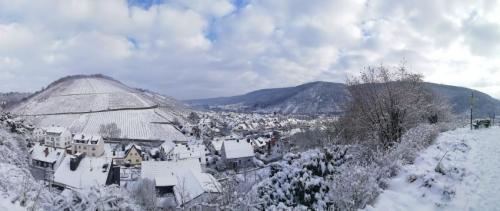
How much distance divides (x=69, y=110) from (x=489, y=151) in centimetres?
12852

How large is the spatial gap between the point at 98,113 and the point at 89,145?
174ft

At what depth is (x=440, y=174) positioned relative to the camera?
880cm

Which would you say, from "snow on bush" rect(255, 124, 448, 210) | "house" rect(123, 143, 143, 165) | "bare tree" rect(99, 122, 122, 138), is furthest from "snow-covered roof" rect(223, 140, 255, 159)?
"snow on bush" rect(255, 124, 448, 210)

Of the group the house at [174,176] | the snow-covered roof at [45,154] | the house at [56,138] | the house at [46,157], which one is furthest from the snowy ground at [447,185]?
the house at [56,138]

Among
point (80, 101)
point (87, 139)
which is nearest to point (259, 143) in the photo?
point (87, 139)

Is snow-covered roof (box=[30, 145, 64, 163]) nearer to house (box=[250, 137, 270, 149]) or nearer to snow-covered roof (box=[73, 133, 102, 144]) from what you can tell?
snow-covered roof (box=[73, 133, 102, 144])

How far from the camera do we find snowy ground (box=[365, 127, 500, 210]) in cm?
713

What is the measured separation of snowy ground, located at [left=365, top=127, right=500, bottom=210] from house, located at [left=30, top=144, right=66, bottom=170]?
47.3 metres

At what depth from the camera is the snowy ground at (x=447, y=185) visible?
713 centimetres

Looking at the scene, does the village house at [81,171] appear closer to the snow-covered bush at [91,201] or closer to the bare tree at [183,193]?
the bare tree at [183,193]

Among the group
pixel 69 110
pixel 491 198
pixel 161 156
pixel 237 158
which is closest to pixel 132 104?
pixel 69 110

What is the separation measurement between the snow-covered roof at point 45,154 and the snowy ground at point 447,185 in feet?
160

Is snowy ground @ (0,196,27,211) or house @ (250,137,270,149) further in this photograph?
house @ (250,137,270,149)

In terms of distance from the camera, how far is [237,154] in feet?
200
